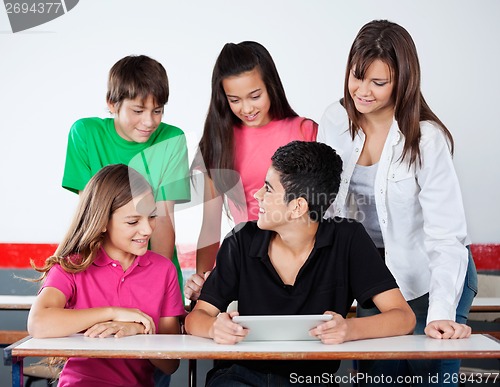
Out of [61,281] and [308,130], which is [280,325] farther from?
[308,130]

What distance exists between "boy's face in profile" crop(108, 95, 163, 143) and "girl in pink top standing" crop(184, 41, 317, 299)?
17cm

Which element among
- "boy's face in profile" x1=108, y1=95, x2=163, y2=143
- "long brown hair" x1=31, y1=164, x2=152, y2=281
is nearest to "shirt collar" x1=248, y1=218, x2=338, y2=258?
"long brown hair" x1=31, y1=164, x2=152, y2=281

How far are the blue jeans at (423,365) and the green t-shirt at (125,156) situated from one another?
774 mm

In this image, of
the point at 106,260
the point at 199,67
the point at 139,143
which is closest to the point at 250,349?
the point at 106,260

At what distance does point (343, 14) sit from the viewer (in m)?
3.77

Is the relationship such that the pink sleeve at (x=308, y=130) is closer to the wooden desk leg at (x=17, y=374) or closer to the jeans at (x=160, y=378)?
the jeans at (x=160, y=378)

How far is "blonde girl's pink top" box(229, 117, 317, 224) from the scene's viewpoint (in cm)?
254

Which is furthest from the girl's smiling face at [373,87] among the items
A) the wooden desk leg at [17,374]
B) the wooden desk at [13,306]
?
the wooden desk at [13,306]

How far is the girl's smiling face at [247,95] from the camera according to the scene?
7.96 feet

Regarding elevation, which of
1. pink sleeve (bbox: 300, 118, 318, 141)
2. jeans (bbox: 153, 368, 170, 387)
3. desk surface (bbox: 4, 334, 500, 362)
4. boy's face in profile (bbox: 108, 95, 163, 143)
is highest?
boy's face in profile (bbox: 108, 95, 163, 143)

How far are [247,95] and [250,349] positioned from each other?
0.92 metres

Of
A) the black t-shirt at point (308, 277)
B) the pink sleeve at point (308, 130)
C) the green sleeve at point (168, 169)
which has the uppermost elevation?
the pink sleeve at point (308, 130)

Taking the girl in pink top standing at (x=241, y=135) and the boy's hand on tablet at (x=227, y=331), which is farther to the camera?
the girl in pink top standing at (x=241, y=135)

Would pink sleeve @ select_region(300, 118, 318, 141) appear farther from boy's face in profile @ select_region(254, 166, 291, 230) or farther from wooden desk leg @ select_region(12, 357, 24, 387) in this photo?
wooden desk leg @ select_region(12, 357, 24, 387)
